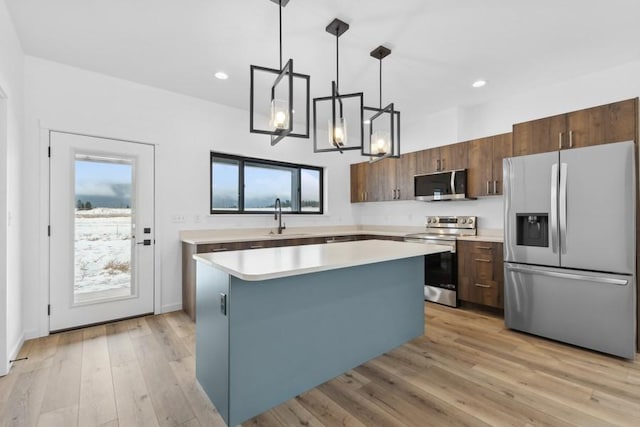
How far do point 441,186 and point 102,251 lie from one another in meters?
4.22

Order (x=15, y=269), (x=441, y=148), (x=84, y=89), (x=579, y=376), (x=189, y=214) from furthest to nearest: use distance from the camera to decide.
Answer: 1. (x=441, y=148)
2. (x=189, y=214)
3. (x=84, y=89)
4. (x=15, y=269)
5. (x=579, y=376)

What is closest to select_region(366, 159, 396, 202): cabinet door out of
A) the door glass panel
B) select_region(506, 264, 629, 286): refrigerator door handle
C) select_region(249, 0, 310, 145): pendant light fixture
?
select_region(249, 0, 310, 145): pendant light fixture

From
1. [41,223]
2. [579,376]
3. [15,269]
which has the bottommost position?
[579,376]

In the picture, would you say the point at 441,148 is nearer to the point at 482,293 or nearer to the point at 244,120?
the point at 482,293

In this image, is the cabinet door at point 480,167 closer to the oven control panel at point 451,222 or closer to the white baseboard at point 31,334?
the oven control panel at point 451,222

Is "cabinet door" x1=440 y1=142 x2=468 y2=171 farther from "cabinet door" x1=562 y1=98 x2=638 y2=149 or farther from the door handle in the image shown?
the door handle

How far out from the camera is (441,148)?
4.27 m

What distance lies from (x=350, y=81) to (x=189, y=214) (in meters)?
2.55

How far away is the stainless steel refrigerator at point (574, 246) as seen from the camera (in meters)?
2.44

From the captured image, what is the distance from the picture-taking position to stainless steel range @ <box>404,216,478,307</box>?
386cm

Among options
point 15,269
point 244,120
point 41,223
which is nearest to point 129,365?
point 15,269

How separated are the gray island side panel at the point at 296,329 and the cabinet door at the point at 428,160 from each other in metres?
2.19

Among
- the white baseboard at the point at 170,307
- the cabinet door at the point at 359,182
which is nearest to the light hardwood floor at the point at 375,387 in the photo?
the white baseboard at the point at 170,307

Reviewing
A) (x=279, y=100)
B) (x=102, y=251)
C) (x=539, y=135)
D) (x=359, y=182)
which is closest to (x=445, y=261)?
(x=539, y=135)
